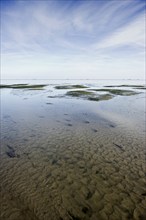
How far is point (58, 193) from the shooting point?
866 cm

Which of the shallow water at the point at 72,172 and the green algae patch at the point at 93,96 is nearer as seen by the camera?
the shallow water at the point at 72,172

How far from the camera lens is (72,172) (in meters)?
10.6

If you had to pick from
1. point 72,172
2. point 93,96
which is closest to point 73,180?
point 72,172

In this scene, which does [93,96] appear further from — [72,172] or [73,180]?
[73,180]

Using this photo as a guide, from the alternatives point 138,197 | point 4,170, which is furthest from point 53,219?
point 4,170

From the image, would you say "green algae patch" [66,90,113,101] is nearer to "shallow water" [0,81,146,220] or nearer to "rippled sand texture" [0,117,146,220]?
"shallow water" [0,81,146,220]

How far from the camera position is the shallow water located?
7609 mm

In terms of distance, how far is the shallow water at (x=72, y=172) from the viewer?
7.61 meters

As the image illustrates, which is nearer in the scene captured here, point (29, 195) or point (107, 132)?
point (29, 195)

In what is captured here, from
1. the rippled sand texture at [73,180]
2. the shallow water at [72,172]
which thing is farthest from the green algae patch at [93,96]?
the rippled sand texture at [73,180]

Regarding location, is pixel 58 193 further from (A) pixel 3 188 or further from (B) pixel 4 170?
(B) pixel 4 170

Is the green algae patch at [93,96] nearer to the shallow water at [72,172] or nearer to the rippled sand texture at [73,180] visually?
the shallow water at [72,172]

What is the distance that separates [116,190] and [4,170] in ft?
19.8

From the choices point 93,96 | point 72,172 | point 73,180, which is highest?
point 93,96
